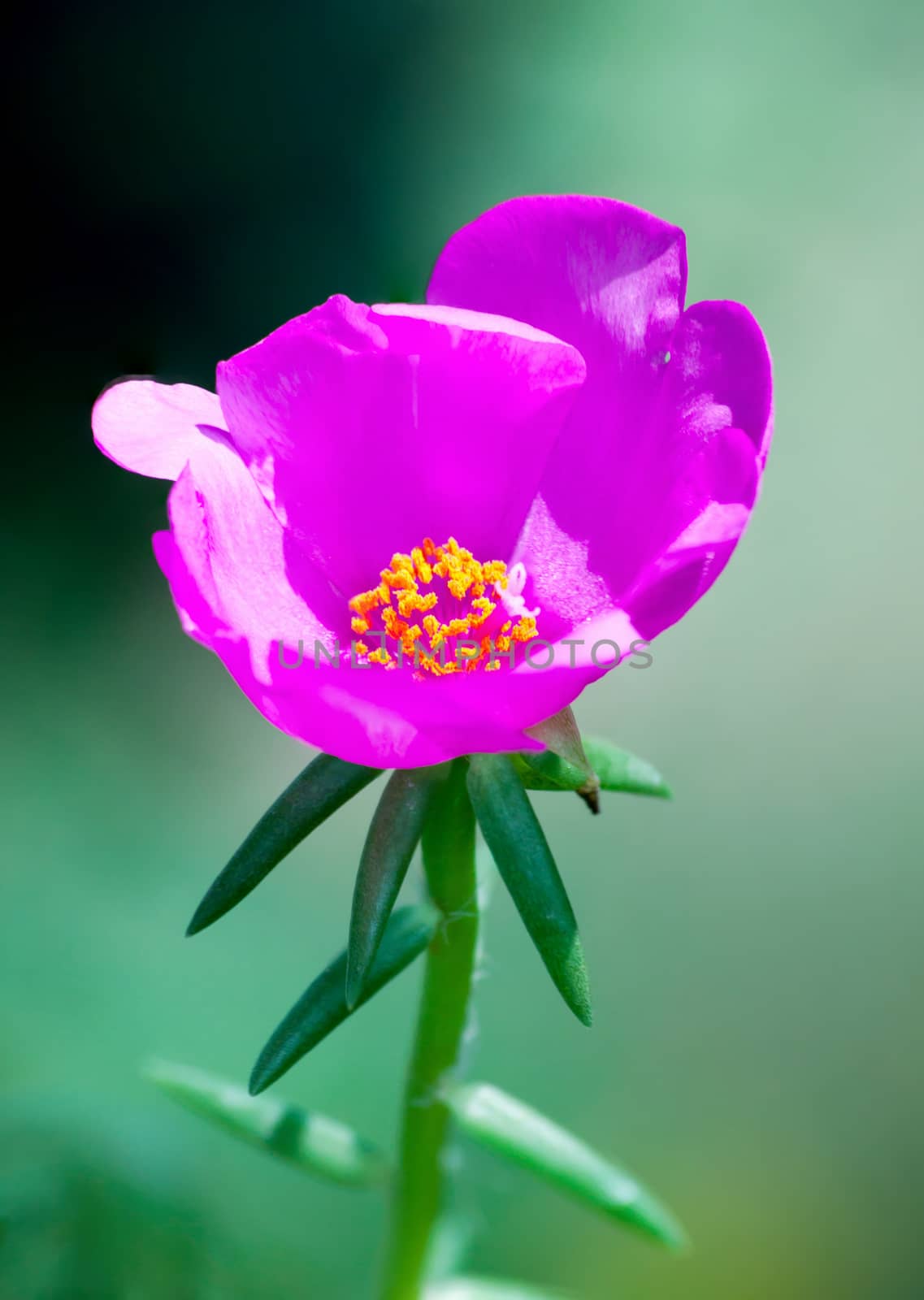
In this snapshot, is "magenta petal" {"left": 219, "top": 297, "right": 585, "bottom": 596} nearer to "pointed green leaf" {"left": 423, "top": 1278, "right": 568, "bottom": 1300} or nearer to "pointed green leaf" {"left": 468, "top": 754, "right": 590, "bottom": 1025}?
"pointed green leaf" {"left": 468, "top": 754, "right": 590, "bottom": 1025}

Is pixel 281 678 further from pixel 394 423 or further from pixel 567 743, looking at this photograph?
pixel 394 423

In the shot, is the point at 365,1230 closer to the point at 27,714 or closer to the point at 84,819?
the point at 84,819

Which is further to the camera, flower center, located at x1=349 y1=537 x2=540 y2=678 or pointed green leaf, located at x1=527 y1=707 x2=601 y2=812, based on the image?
flower center, located at x1=349 y1=537 x2=540 y2=678

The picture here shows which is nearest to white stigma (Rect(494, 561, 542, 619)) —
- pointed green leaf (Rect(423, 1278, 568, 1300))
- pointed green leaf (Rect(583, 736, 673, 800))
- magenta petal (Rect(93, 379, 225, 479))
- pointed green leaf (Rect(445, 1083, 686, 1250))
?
pointed green leaf (Rect(583, 736, 673, 800))

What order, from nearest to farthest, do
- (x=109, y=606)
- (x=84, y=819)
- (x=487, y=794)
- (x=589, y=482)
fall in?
(x=487, y=794) < (x=589, y=482) < (x=84, y=819) < (x=109, y=606)

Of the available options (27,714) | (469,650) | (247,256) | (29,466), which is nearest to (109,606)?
(27,714)

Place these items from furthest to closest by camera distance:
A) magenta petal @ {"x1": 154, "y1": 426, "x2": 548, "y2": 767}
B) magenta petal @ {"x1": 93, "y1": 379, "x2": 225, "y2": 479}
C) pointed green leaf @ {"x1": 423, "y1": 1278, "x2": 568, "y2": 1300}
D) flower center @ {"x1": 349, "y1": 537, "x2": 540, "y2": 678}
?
pointed green leaf @ {"x1": 423, "y1": 1278, "x2": 568, "y2": 1300}
flower center @ {"x1": 349, "y1": 537, "x2": 540, "y2": 678}
magenta petal @ {"x1": 93, "y1": 379, "x2": 225, "y2": 479}
magenta petal @ {"x1": 154, "y1": 426, "x2": 548, "y2": 767}

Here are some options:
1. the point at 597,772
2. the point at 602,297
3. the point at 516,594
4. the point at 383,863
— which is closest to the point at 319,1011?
the point at 383,863
